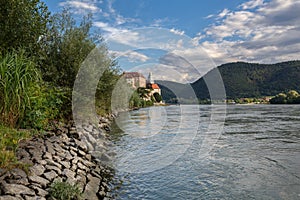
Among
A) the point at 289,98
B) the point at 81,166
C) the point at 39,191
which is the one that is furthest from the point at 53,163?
the point at 289,98

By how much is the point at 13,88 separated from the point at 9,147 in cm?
204

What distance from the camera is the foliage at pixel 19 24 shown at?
28.2ft

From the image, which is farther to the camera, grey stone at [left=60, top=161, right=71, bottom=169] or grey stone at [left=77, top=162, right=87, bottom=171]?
grey stone at [left=77, top=162, right=87, bottom=171]

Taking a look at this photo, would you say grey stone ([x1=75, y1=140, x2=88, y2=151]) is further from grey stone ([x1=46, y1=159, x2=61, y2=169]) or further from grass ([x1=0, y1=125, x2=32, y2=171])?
grey stone ([x1=46, y1=159, x2=61, y2=169])

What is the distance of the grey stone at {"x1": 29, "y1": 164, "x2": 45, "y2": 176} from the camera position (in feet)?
17.3

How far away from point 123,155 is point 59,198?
Result: 5.06m

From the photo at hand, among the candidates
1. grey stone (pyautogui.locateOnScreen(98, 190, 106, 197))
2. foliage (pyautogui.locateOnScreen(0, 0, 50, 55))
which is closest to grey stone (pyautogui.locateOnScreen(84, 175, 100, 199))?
grey stone (pyautogui.locateOnScreen(98, 190, 106, 197))

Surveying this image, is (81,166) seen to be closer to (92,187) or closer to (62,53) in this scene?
(92,187)

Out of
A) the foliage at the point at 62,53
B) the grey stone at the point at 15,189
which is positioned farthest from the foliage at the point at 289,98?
the grey stone at the point at 15,189

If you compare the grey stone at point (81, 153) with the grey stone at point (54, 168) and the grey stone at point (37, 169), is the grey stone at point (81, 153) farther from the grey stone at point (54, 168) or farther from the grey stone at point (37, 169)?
the grey stone at point (37, 169)

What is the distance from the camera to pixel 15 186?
14.6ft

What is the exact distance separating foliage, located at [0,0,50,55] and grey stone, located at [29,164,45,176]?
449 cm

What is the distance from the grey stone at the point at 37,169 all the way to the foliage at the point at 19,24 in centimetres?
449

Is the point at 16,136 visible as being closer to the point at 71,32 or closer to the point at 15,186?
the point at 15,186
